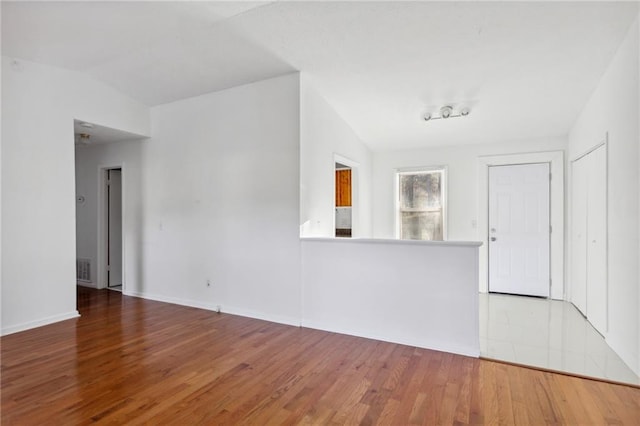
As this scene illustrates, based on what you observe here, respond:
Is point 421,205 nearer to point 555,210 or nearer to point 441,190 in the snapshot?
point 441,190

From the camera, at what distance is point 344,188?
6.07 meters

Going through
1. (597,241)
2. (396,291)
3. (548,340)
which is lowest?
(548,340)

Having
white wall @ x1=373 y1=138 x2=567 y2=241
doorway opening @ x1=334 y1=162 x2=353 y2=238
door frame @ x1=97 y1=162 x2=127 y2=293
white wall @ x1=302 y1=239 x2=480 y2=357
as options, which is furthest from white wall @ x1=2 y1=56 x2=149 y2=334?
white wall @ x1=373 y1=138 x2=567 y2=241

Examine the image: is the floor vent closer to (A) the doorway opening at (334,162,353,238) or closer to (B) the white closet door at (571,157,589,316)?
(A) the doorway opening at (334,162,353,238)

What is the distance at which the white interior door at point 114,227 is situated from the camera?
18.4ft

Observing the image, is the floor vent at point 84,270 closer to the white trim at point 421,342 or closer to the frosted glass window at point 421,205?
the white trim at point 421,342

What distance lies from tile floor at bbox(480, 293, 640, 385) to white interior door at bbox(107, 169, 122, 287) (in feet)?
18.4

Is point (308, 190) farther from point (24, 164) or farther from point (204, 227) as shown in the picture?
point (24, 164)

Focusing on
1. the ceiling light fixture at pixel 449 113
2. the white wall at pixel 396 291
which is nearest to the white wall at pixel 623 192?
the white wall at pixel 396 291

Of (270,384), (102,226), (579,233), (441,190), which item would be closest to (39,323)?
(102,226)

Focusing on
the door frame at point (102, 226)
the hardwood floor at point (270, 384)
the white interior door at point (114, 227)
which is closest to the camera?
the hardwood floor at point (270, 384)

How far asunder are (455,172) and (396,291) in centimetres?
299

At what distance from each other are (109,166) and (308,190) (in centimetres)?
356

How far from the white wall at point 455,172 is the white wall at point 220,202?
2647mm
